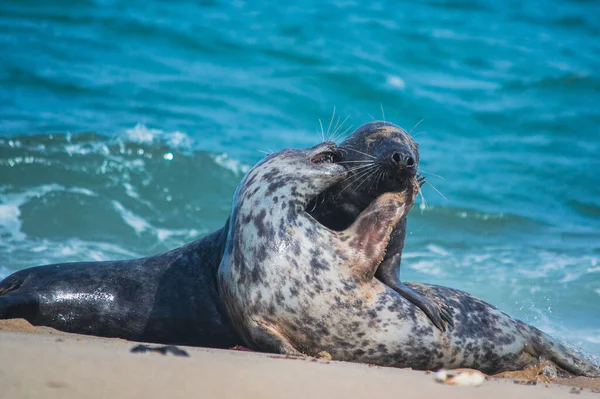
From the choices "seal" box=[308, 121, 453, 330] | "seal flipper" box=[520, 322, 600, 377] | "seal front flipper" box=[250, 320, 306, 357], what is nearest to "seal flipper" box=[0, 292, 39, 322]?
"seal front flipper" box=[250, 320, 306, 357]

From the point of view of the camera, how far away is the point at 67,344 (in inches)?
170

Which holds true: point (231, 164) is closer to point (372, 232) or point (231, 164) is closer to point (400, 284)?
point (400, 284)

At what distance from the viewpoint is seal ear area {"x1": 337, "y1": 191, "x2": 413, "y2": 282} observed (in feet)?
17.9

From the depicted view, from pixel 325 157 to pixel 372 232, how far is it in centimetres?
78

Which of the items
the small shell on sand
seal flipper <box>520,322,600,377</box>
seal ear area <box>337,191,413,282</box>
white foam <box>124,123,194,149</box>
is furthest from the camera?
white foam <box>124,123,194,149</box>

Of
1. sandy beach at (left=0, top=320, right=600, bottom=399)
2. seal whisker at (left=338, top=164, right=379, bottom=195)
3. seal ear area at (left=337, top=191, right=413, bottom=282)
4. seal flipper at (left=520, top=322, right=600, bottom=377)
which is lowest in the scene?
sandy beach at (left=0, top=320, right=600, bottom=399)

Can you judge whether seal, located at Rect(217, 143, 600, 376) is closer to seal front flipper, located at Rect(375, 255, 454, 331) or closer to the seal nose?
seal front flipper, located at Rect(375, 255, 454, 331)

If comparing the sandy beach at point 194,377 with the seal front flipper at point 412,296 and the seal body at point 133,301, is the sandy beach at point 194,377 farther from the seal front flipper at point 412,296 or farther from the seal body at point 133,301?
the seal body at point 133,301

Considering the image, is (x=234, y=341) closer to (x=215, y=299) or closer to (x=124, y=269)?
(x=215, y=299)

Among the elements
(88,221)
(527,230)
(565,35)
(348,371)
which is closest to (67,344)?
(348,371)

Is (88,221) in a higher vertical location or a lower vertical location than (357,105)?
lower

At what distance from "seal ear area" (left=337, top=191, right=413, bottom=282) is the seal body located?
98 cm

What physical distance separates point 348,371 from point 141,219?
27.4 ft

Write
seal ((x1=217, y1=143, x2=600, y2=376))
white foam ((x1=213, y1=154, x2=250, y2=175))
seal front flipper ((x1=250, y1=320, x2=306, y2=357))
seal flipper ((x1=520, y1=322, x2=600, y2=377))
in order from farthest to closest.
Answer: white foam ((x1=213, y1=154, x2=250, y2=175)) → seal flipper ((x1=520, y1=322, x2=600, y2=377)) → seal ((x1=217, y1=143, x2=600, y2=376)) → seal front flipper ((x1=250, y1=320, x2=306, y2=357))
